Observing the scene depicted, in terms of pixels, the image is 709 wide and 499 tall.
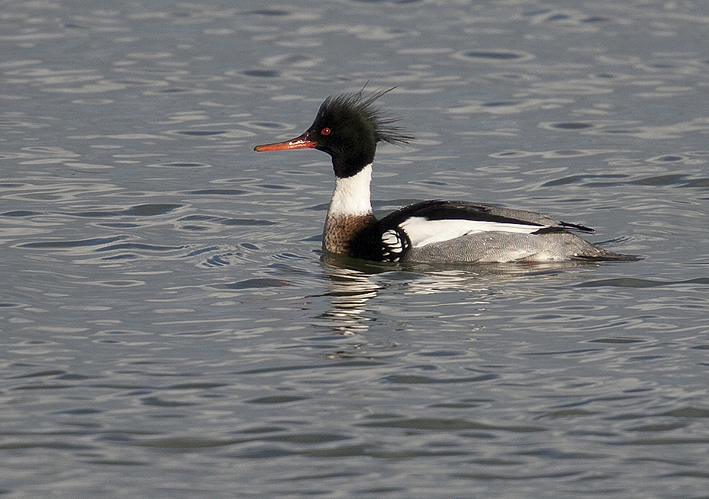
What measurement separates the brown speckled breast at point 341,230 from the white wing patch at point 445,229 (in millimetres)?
690

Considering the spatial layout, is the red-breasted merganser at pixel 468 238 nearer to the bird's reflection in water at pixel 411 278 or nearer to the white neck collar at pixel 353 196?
the bird's reflection in water at pixel 411 278

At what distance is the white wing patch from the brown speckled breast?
0.69m

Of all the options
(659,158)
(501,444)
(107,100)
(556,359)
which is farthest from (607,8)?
(501,444)

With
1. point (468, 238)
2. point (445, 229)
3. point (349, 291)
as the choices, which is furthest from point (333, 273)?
point (468, 238)

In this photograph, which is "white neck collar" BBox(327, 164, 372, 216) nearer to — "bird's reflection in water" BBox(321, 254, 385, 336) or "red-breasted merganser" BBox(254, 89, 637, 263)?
"red-breasted merganser" BBox(254, 89, 637, 263)

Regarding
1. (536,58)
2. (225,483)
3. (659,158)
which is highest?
(536,58)

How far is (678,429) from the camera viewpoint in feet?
24.8

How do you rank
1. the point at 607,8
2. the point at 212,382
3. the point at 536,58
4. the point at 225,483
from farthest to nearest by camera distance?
the point at 607,8
the point at 536,58
the point at 212,382
the point at 225,483

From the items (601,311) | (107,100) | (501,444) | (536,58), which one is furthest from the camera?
(536,58)

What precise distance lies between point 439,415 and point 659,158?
9.09m

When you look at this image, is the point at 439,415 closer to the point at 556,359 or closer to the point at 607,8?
the point at 556,359

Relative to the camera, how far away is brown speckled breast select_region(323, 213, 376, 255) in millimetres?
12133

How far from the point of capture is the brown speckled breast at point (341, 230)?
12.1 meters

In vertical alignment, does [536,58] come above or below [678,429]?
above
